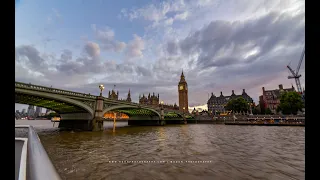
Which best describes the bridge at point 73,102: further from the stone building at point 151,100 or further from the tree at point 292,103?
the stone building at point 151,100

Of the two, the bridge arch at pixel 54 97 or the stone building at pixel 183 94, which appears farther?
the stone building at pixel 183 94

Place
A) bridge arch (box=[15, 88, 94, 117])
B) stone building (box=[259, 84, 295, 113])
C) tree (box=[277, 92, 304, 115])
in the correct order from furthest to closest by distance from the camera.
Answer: stone building (box=[259, 84, 295, 113])
tree (box=[277, 92, 304, 115])
bridge arch (box=[15, 88, 94, 117])

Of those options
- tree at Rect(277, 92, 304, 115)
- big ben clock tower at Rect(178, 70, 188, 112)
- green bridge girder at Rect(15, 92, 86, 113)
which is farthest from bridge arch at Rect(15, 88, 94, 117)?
big ben clock tower at Rect(178, 70, 188, 112)

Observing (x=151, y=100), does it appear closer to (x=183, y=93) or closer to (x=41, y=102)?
(x=183, y=93)

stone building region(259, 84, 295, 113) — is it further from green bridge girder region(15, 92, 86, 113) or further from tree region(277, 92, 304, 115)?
green bridge girder region(15, 92, 86, 113)

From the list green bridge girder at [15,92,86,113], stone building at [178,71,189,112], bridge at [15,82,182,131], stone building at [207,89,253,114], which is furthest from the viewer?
stone building at [207,89,253,114]

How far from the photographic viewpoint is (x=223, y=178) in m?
7.04

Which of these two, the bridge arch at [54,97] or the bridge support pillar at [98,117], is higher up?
the bridge arch at [54,97]

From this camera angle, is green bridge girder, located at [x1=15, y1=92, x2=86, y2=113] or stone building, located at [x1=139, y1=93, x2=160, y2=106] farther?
stone building, located at [x1=139, y1=93, x2=160, y2=106]

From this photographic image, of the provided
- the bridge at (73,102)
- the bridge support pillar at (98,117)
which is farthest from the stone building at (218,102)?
the bridge support pillar at (98,117)
